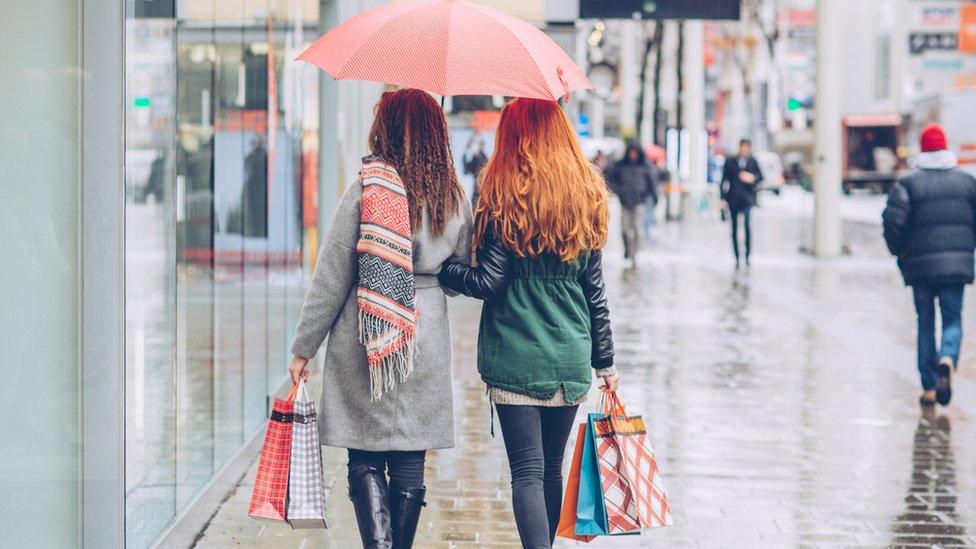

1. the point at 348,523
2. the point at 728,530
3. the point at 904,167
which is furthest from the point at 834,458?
the point at 904,167

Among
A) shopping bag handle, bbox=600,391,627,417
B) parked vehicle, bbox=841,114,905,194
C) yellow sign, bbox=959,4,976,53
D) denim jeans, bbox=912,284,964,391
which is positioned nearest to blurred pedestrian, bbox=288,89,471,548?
shopping bag handle, bbox=600,391,627,417

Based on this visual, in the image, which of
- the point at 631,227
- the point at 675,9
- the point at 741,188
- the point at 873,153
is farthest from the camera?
the point at 873,153

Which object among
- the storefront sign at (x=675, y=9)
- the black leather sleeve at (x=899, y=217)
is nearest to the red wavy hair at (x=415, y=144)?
the black leather sleeve at (x=899, y=217)

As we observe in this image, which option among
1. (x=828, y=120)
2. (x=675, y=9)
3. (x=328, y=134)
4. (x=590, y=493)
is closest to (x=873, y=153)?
(x=828, y=120)

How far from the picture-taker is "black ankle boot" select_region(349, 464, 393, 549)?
435 cm

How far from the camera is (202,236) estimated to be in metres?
6.09

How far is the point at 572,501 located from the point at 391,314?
35.5 inches

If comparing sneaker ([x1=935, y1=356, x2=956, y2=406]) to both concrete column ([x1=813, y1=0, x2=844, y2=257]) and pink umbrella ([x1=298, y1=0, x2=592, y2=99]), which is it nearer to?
pink umbrella ([x1=298, y1=0, x2=592, y2=99])

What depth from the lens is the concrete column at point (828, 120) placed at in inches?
881

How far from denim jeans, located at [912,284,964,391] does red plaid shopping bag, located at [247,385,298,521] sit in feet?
18.3

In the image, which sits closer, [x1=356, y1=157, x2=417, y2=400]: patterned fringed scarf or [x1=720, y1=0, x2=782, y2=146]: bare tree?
[x1=356, y1=157, x2=417, y2=400]: patterned fringed scarf

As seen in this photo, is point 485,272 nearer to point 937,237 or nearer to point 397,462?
point 397,462

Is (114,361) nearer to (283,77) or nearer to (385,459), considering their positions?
(385,459)

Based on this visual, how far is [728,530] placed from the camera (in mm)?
5969
